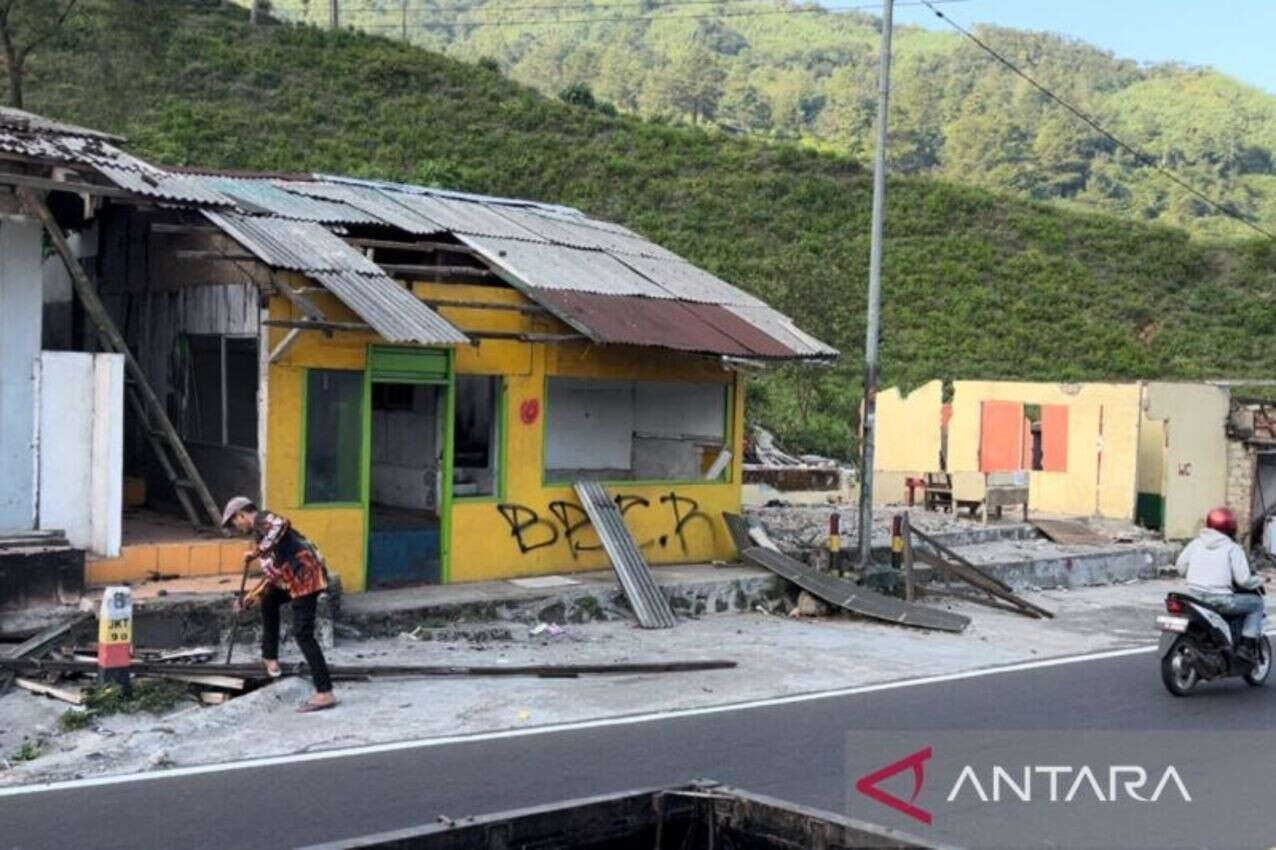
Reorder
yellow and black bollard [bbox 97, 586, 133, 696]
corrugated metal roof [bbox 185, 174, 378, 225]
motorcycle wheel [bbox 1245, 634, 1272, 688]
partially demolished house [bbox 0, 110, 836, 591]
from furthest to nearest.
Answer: corrugated metal roof [bbox 185, 174, 378, 225] < partially demolished house [bbox 0, 110, 836, 591] < motorcycle wheel [bbox 1245, 634, 1272, 688] < yellow and black bollard [bbox 97, 586, 133, 696]

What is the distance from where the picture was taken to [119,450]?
41.4ft

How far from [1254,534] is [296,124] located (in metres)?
36.0

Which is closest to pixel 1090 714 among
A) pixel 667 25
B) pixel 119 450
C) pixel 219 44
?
pixel 119 450

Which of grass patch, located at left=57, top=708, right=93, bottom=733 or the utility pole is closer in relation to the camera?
grass patch, located at left=57, top=708, right=93, bottom=733

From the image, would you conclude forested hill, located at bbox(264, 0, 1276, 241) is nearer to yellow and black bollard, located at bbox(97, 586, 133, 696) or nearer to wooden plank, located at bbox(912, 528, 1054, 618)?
wooden plank, located at bbox(912, 528, 1054, 618)

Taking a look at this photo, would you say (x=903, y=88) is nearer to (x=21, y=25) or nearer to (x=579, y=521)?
(x=21, y=25)

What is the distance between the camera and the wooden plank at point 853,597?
51.0 ft

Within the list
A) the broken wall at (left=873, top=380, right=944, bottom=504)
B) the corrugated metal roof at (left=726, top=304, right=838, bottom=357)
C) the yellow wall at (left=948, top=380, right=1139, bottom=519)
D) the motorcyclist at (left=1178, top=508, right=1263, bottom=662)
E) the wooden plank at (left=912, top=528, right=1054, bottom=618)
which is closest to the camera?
the motorcyclist at (left=1178, top=508, right=1263, bottom=662)

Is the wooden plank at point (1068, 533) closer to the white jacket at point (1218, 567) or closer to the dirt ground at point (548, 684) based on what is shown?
the dirt ground at point (548, 684)

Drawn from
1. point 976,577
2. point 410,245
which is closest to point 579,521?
point 410,245

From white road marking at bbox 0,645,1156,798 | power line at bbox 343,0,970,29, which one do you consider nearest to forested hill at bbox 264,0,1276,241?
power line at bbox 343,0,970,29

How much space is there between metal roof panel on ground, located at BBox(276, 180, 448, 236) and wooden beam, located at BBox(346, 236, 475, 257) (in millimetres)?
196

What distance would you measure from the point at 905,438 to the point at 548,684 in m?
17.6

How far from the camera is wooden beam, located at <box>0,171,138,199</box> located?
1195 centimetres
